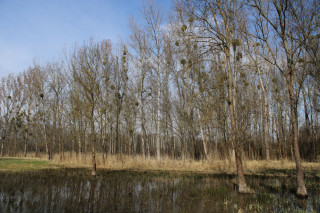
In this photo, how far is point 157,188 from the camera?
29.8 ft

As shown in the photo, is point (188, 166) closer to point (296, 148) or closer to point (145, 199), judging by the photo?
point (296, 148)

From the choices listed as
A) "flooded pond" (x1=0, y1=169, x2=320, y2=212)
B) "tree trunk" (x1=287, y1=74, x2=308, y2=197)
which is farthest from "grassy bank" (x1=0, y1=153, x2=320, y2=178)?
"tree trunk" (x1=287, y1=74, x2=308, y2=197)

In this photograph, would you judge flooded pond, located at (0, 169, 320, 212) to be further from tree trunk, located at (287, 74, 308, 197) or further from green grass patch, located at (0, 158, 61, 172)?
green grass patch, located at (0, 158, 61, 172)

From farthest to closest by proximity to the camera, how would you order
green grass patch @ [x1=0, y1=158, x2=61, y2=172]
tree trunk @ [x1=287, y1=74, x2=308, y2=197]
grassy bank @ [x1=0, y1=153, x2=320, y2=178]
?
grassy bank @ [x1=0, y1=153, x2=320, y2=178]
green grass patch @ [x1=0, y1=158, x2=61, y2=172]
tree trunk @ [x1=287, y1=74, x2=308, y2=197]

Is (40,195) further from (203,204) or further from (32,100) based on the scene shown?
(32,100)

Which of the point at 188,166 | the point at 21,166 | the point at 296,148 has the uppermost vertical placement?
the point at 296,148

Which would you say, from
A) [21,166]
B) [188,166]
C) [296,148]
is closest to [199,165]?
[188,166]

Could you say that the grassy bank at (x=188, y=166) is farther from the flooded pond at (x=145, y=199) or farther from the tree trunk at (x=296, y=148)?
the tree trunk at (x=296, y=148)

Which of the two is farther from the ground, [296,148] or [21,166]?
[296,148]

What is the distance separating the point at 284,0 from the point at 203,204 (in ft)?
26.1

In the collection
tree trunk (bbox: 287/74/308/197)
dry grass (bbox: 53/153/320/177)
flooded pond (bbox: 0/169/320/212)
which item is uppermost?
tree trunk (bbox: 287/74/308/197)

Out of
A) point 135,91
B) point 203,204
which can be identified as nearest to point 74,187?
point 203,204

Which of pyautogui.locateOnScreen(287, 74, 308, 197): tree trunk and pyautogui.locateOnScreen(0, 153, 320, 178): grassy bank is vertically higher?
pyautogui.locateOnScreen(287, 74, 308, 197): tree trunk

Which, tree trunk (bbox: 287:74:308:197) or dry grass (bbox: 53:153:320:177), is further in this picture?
dry grass (bbox: 53:153:320:177)
